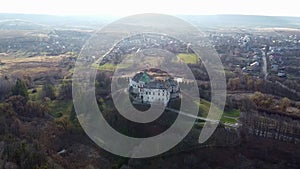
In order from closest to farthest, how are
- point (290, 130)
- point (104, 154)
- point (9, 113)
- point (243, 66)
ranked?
point (104, 154) < point (290, 130) < point (9, 113) < point (243, 66)

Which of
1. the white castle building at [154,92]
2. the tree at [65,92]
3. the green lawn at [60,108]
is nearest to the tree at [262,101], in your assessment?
the white castle building at [154,92]

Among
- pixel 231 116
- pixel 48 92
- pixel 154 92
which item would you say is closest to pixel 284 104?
pixel 231 116

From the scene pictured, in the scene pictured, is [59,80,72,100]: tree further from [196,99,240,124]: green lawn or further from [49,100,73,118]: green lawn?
[196,99,240,124]: green lawn

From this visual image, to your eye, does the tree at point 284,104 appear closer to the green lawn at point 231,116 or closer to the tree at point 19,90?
the green lawn at point 231,116

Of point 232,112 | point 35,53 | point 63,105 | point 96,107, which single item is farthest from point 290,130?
point 35,53

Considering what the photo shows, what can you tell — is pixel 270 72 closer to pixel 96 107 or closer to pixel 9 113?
pixel 96 107

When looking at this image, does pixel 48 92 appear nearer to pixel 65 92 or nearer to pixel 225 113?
pixel 65 92

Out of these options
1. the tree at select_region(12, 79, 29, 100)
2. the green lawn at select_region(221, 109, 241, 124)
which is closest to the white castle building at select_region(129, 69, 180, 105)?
the green lawn at select_region(221, 109, 241, 124)

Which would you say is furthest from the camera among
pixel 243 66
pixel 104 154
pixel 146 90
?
pixel 243 66
